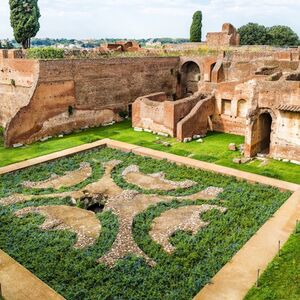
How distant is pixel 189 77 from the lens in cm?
3153

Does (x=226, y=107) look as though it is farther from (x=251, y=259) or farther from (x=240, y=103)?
(x=251, y=259)

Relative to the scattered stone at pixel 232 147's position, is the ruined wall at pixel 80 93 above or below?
above

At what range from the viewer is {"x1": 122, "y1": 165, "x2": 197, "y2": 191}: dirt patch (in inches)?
577

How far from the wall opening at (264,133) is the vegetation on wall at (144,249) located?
14.1 ft

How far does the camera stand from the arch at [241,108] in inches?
850

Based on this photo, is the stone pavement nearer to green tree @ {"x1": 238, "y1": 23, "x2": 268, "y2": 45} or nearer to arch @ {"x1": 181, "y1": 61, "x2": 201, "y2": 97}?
arch @ {"x1": 181, "y1": 61, "x2": 201, "y2": 97}

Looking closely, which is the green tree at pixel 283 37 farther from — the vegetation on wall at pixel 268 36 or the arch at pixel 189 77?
the arch at pixel 189 77

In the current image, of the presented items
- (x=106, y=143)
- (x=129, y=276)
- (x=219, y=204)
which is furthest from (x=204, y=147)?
(x=129, y=276)

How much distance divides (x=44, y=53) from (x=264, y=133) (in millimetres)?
14417

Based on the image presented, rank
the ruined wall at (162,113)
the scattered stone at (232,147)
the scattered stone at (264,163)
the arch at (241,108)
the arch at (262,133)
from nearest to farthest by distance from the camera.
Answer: the scattered stone at (264,163)
the arch at (262,133)
the scattered stone at (232,147)
the ruined wall at (162,113)
the arch at (241,108)

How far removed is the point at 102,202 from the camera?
541 inches

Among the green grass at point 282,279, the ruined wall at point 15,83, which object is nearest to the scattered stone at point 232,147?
the green grass at point 282,279

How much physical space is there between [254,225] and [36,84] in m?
14.9

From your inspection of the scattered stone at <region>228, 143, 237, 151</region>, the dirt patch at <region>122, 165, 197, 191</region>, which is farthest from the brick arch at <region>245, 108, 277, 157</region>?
the dirt patch at <region>122, 165, 197, 191</region>
